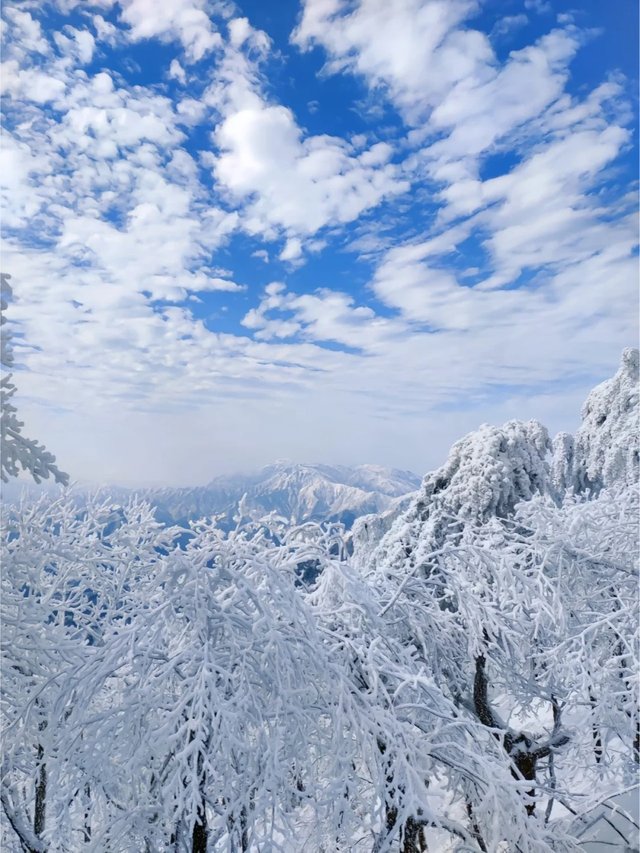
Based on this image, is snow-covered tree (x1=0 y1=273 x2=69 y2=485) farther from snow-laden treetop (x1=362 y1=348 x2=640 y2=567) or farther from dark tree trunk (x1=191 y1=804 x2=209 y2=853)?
snow-laden treetop (x1=362 y1=348 x2=640 y2=567)

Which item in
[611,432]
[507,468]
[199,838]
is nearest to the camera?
[199,838]

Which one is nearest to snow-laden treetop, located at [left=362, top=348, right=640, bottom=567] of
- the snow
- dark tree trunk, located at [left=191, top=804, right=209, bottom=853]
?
the snow

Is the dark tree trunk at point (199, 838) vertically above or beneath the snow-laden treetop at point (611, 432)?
beneath

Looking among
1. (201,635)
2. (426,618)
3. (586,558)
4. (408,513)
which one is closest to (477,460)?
(408,513)

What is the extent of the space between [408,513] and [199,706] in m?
13.1

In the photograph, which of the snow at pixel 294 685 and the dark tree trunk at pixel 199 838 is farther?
the dark tree trunk at pixel 199 838

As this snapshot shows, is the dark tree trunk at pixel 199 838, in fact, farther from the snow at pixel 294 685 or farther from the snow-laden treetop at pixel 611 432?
the snow-laden treetop at pixel 611 432

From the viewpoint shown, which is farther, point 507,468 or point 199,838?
point 507,468

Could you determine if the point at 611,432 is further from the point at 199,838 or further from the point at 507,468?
the point at 199,838

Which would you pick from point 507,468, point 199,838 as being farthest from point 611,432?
point 199,838

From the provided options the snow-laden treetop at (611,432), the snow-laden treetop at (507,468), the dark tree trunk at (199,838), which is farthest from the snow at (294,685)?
the snow-laden treetop at (611,432)

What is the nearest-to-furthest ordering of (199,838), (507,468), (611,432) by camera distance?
(199,838) < (507,468) < (611,432)

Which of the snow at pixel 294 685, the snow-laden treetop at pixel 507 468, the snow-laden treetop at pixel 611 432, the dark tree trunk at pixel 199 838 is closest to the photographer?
the snow at pixel 294 685

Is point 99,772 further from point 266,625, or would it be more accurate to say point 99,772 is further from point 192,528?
point 192,528
